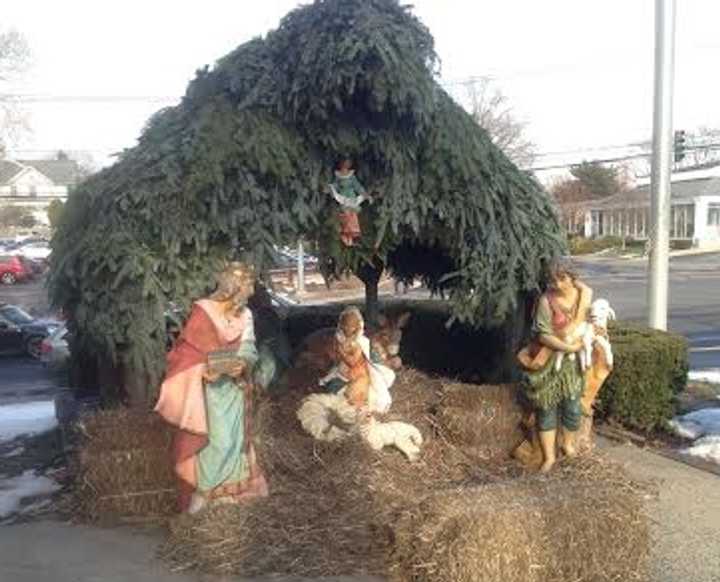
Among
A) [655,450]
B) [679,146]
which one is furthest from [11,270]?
[655,450]

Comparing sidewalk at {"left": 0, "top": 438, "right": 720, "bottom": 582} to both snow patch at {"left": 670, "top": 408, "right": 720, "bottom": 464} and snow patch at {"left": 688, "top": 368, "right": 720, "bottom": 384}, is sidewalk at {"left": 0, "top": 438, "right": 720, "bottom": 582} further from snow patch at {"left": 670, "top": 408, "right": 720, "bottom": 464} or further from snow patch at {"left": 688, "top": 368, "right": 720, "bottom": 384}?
snow patch at {"left": 688, "top": 368, "right": 720, "bottom": 384}

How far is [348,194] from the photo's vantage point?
788 centimetres

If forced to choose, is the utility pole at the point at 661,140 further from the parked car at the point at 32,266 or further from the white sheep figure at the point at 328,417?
the parked car at the point at 32,266

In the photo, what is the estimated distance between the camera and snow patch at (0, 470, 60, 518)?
7816mm

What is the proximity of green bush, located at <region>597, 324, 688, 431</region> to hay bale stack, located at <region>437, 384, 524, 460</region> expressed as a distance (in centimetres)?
193

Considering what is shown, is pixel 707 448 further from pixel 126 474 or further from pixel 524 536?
pixel 126 474

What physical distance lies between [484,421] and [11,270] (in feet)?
152

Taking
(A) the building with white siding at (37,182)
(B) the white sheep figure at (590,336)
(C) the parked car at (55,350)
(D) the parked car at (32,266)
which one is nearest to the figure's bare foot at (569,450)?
(B) the white sheep figure at (590,336)

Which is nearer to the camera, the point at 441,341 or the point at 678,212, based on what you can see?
the point at 441,341

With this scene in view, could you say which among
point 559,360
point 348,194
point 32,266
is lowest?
point 32,266

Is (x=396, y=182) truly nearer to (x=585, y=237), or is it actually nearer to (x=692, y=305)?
(x=692, y=305)

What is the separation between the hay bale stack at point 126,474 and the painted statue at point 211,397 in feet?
1.83

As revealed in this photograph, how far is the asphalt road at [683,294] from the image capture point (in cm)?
2058

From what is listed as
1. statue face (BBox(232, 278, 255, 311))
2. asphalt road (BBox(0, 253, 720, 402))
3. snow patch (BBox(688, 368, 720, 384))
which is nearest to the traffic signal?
asphalt road (BBox(0, 253, 720, 402))
